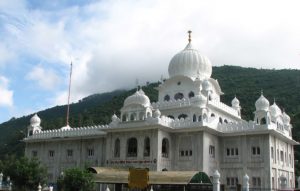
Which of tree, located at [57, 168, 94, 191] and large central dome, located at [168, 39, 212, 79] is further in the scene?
large central dome, located at [168, 39, 212, 79]

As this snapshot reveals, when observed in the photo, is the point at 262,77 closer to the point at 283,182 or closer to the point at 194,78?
the point at 194,78

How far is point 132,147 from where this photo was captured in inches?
1436

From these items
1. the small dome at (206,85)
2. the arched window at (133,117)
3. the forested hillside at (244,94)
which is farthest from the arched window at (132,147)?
the forested hillside at (244,94)

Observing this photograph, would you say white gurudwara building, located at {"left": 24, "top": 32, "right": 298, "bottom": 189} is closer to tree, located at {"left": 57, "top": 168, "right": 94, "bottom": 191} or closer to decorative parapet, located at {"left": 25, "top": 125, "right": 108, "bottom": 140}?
decorative parapet, located at {"left": 25, "top": 125, "right": 108, "bottom": 140}

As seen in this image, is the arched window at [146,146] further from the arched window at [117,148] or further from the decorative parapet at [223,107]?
the decorative parapet at [223,107]

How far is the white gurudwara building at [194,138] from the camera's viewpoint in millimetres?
33969

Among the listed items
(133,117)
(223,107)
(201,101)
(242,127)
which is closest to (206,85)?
(223,107)

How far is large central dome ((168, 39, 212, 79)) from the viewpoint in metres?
41.2

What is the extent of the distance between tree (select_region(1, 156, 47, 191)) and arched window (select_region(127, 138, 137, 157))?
23.8 feet

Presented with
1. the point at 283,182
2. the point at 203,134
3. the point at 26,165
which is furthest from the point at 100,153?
the point at 283,182

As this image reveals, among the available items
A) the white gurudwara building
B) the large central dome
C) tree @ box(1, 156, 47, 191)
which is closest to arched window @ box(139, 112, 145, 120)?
the white gurudwara building

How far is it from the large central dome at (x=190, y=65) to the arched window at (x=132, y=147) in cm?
888

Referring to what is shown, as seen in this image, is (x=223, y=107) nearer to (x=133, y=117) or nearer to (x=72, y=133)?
(x=133, y=117)

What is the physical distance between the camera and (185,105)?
3756 cm
